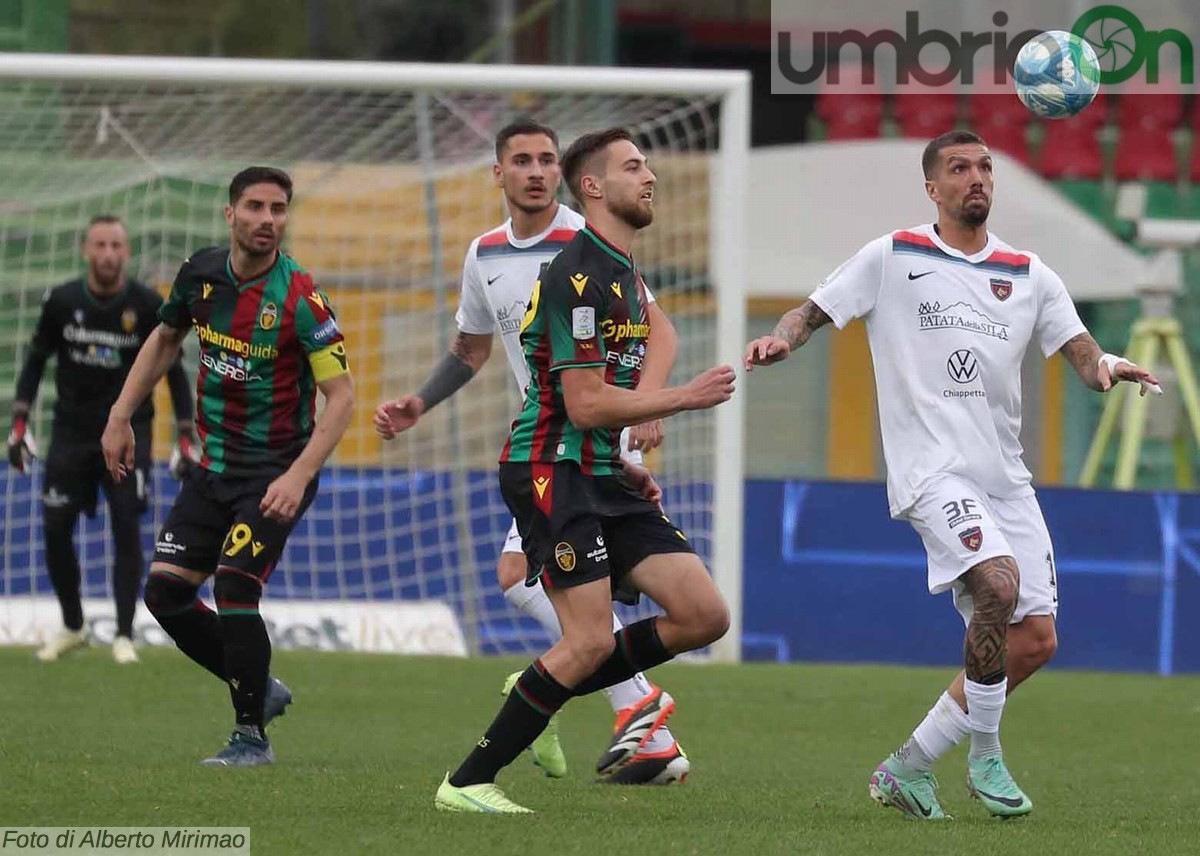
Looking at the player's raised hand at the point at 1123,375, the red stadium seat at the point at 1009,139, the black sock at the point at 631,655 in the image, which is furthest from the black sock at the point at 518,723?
the red stadium seat at the point at 1009,139

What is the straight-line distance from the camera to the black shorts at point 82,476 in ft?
38.6

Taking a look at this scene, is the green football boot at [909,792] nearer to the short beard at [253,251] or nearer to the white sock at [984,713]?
the white sock at [984,713]

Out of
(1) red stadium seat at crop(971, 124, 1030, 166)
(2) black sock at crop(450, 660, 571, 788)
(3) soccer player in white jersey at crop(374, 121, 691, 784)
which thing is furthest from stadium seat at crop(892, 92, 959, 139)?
(2) black sock at crop(450, 660, 571, 788)

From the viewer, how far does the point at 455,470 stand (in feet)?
46.0

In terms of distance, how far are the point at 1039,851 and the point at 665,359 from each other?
1.90 meters

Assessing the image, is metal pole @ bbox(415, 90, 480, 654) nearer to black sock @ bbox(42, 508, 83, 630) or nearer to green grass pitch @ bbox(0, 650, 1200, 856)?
green grass pitch @ bbox(0, 650, 1200, 856)

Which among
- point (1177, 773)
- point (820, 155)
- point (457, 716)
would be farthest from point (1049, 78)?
point (820, 155)

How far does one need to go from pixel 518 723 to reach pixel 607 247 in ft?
4.78

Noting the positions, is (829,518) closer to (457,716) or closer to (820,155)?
(457,716)

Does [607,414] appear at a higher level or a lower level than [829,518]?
higher

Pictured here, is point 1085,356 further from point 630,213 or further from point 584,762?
point 584,762

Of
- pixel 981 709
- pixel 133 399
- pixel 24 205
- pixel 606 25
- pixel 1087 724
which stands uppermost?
pixel 606 25

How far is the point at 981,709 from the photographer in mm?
6492

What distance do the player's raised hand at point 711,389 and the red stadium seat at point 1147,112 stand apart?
15904 millimetres
